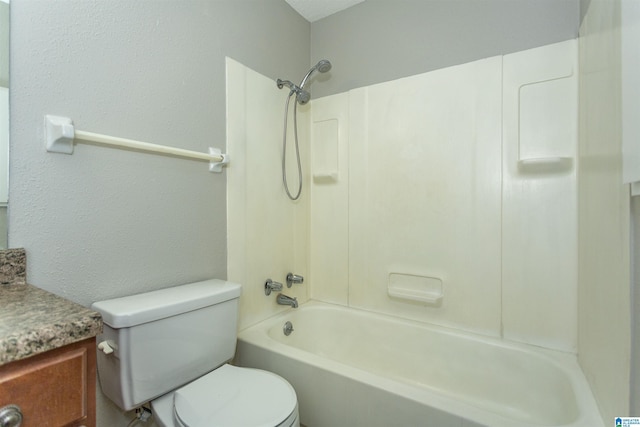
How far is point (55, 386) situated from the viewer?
569 millimetres

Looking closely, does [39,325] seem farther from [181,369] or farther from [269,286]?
[269,286]

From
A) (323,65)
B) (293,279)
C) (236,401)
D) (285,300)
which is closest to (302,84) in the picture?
(323,65)

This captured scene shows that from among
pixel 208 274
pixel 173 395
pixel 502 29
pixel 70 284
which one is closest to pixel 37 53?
pixel 70 284

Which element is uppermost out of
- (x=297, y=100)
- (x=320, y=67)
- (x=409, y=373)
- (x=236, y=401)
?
(x=320, y=67)

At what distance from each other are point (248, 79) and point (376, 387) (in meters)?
1.58

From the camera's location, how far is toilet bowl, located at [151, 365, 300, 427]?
92 centimetres

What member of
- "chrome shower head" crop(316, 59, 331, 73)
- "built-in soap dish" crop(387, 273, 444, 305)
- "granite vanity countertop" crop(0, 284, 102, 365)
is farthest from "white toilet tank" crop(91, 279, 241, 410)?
"chrome shower head" crop(316, 59, 331, 73)

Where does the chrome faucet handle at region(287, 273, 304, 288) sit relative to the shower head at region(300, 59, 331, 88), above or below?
below

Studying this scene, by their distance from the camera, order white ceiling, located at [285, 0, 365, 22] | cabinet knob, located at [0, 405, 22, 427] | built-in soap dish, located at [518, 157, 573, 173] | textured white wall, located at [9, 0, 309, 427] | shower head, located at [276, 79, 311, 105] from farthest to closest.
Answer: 1. white ceiling, located at [285, 0, 365, 22]
2. shower head, located at [276, 79, 311, 105]
3. built-in soap dish, located at [518, 157, 573, 173]
4. textured white wall, located at [9, 0, 309, 427]
5. cabinet knob, located at [0, 405, 22, 427]

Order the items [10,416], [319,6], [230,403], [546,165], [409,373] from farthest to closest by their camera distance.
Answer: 1. [319,6]
2. [409,373]
3. [546,165]
4. [230,403]
5. [10,416]

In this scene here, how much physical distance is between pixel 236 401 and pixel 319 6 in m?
2.18

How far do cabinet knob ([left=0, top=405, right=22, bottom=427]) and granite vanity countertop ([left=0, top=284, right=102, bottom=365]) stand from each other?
9 cm

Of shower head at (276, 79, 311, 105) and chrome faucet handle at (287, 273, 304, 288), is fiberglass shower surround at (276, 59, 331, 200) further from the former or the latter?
chrome faucet handle at (287, 273, 304, 288)

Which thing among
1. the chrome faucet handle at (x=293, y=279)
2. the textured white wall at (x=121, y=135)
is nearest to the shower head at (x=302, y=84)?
the textured white wall at (x=121, y=135)
